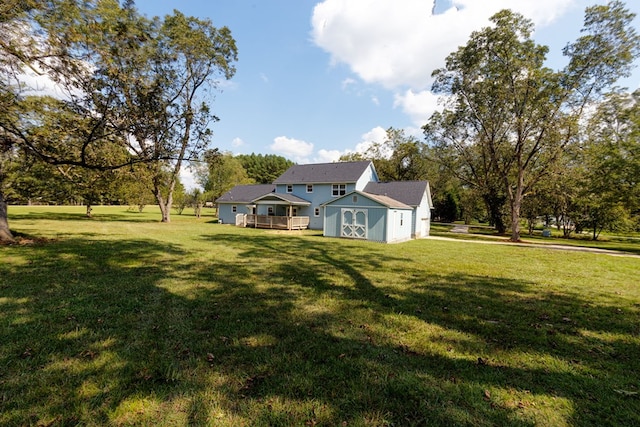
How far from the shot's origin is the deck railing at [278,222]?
25516 mm

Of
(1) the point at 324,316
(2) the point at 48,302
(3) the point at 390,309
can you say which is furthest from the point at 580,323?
(2) the point at 48,302

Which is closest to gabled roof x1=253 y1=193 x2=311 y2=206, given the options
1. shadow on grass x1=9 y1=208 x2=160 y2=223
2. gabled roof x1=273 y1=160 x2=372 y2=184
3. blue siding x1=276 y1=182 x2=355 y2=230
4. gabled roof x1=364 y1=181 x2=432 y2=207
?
blue siding x1=276 y1=182 x2=355 y2=230

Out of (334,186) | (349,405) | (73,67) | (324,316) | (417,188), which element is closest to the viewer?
(349,405)

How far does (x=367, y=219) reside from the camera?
19.2 meters

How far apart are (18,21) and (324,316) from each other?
1135cm

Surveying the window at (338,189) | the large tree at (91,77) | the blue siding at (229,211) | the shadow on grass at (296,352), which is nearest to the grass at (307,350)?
the shadow on grass at (296,352)

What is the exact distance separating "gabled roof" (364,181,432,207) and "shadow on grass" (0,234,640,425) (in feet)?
54.2

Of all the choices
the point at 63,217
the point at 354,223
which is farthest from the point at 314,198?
the point at 63,217

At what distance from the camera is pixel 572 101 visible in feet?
66.3

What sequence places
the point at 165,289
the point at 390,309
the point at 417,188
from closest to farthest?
the point at 390,309
the point at 165,289
the point at 417,188

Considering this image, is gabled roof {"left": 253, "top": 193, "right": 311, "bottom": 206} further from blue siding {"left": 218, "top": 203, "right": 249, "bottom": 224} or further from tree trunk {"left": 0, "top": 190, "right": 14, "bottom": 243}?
tree trunk {"left": 0, "top": 190, "right": 14, "bottom": 243}

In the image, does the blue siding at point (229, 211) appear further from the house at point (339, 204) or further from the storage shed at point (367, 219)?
the storage shed at point (367, 219)

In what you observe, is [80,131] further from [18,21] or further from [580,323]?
[580,323]

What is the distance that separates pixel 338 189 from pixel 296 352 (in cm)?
2328
